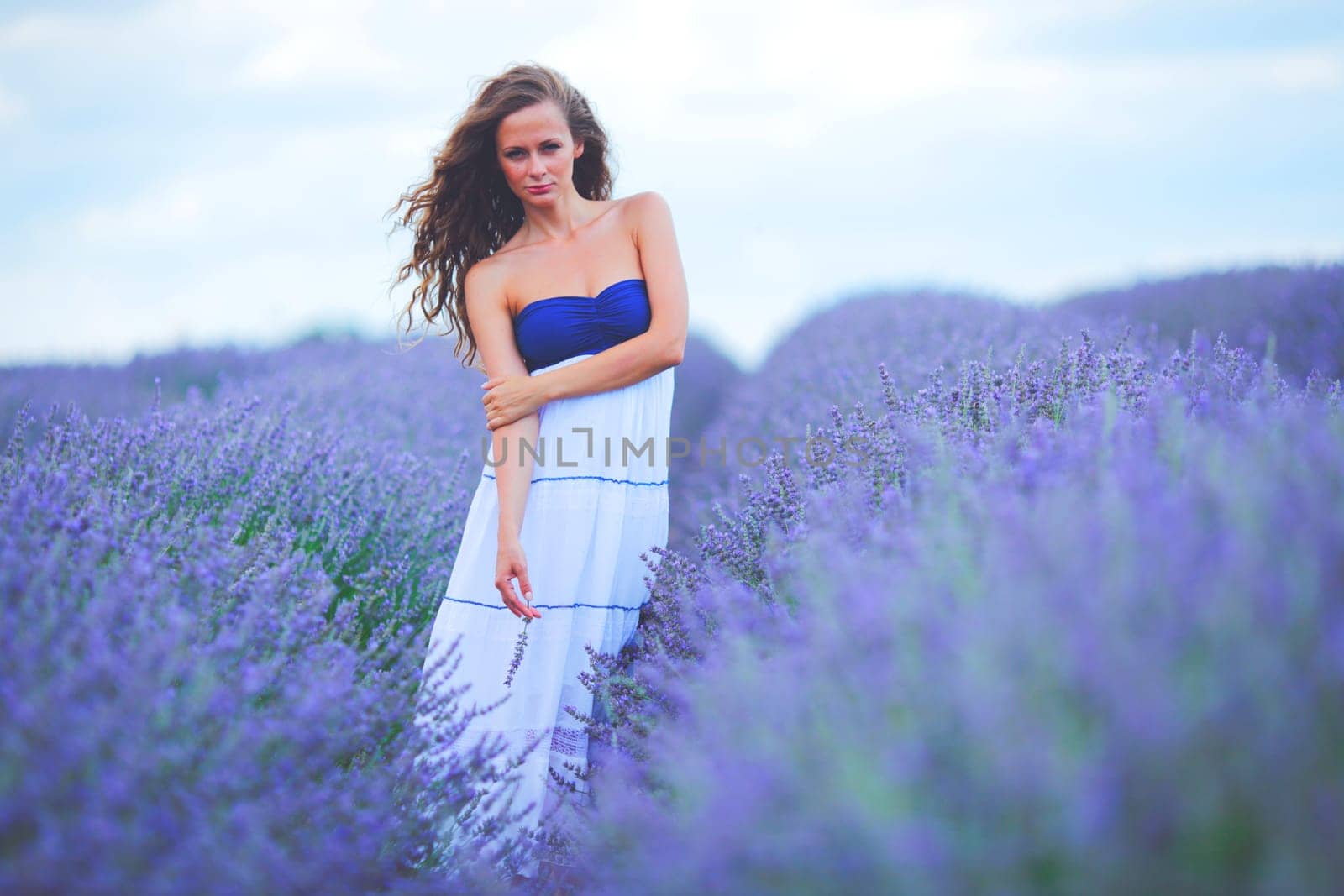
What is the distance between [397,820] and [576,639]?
0.73 metres

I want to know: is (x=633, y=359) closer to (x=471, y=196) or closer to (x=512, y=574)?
(x=512, y=574)

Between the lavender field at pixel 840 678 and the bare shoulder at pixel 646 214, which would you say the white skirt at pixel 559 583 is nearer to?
the lavender field at pixel 840 678

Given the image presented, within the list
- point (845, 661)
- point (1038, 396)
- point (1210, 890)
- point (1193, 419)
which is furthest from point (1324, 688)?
point (1038, 396)

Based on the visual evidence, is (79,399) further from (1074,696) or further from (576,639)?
(1074,696)

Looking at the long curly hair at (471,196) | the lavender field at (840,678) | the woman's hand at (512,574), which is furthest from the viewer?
the long curly hair at (471,196)

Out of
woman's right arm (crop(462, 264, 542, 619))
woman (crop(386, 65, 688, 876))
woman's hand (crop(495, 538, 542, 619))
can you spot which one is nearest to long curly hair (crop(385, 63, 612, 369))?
woman (crop(386, 65, 688, 876))

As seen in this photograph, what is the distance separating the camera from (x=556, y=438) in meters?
2.39

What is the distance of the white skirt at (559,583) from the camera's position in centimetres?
235

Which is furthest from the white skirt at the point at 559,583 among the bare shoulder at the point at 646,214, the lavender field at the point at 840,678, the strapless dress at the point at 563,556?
the bare shoulder at the point at 646,214

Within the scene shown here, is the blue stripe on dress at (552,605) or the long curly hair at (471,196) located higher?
the long curly hair at (471,196)

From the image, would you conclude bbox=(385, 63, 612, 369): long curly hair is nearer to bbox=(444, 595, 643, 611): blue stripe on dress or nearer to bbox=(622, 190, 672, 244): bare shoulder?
bbox=(622, 190, 672, 244): bare shoulder

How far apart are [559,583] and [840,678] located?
48.6 inches

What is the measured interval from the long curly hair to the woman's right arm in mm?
182

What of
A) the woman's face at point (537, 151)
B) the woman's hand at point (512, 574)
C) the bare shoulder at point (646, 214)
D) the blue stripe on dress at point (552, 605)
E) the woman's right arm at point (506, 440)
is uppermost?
the woman's face at point (537, 151)
